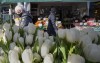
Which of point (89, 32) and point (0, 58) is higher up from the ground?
point (89, 32)

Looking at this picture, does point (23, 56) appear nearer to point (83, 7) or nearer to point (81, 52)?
point (81, 52)

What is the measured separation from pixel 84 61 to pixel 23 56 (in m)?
0.33

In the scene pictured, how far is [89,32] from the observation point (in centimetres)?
160

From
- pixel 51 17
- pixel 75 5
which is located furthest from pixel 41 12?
pixel 51 17

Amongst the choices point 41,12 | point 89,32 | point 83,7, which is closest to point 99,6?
point 83,7

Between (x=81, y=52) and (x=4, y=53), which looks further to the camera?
(x=4, y=53)

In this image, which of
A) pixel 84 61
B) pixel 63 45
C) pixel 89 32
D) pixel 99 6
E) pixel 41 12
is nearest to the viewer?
pixel 84 61

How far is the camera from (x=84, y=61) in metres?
1.26

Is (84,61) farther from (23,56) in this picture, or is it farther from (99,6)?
(99,6)

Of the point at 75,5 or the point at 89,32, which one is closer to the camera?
the point at 89,32

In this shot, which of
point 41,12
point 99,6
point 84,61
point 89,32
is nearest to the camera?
point 84,61

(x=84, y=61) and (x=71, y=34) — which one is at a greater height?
(x=71, y=34)

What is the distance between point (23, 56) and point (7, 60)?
117 millimetres

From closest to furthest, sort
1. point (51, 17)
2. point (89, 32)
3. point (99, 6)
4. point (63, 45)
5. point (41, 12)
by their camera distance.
A: point (63, 45)
point (89, 32)
point (51, 17)
point (99, 6)
point (41, 12)
